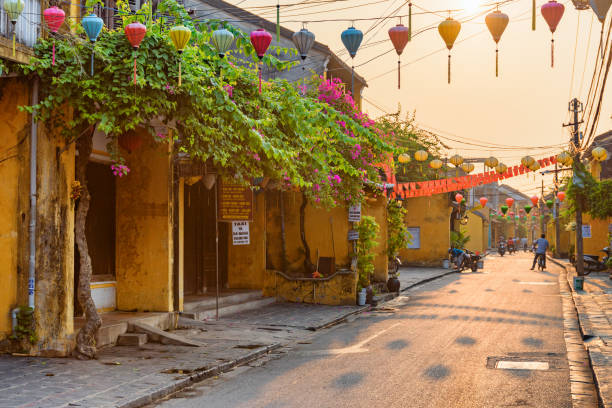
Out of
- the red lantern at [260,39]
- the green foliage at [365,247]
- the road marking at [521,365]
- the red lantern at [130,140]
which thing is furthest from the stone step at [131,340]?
the green foliage at [365,247]

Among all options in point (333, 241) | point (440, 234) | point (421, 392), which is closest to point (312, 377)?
point (421, 392)

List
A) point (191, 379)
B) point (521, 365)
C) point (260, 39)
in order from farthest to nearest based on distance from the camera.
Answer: point (260, 39) < point (521, 365) < point (191, 379)

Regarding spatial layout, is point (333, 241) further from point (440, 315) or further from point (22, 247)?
point (22, 247)

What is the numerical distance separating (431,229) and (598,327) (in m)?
27.4

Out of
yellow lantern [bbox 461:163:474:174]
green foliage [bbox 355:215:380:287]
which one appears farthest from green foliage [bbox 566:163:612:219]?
green foliage [bbox 355:215:380:287]

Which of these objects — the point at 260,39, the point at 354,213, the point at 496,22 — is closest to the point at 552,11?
the point at 496,22

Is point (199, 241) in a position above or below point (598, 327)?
above

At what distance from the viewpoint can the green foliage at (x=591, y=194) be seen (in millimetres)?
27172

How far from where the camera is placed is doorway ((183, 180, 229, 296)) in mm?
17344

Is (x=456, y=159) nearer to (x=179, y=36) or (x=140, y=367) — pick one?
(x=179, y=36)

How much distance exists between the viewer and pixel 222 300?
1641 cm

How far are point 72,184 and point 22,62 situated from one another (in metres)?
1.93

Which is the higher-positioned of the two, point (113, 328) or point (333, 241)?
point (333, 241)

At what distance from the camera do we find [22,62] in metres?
8.98
